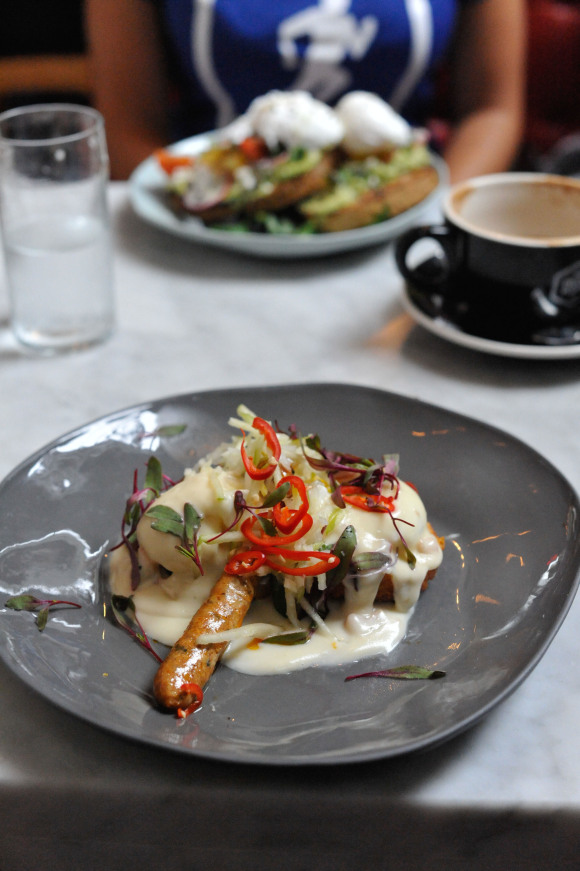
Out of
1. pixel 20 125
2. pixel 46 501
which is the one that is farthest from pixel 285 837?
pixel 20 125

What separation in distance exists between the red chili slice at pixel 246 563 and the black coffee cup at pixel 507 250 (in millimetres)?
676

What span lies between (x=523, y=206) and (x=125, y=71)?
1435 mm

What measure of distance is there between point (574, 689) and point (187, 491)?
1.30 feet

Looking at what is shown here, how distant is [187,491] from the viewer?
31.9 inches

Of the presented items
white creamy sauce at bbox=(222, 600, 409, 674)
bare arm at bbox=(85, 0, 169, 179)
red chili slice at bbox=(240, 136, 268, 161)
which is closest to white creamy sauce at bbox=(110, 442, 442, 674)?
white creamy sauce at bbox=(222, 600, 409, 674)

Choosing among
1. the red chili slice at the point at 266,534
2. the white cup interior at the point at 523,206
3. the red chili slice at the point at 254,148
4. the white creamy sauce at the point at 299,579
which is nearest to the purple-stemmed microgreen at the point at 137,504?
the white creamy sauce at the point at 299,579

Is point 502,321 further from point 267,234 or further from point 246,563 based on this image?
point 246,563

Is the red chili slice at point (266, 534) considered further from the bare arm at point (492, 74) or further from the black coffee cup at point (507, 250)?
the bare arm at point (492, 74)

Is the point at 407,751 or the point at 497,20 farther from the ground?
the point at 497,20

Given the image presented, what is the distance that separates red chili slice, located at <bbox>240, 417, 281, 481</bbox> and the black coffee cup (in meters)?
0.55

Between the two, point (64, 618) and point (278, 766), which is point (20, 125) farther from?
point (278, 766)

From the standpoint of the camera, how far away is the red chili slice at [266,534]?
750 millimetres

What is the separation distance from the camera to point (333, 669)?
721mm

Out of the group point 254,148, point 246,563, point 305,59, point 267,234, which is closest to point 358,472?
point 246,563
